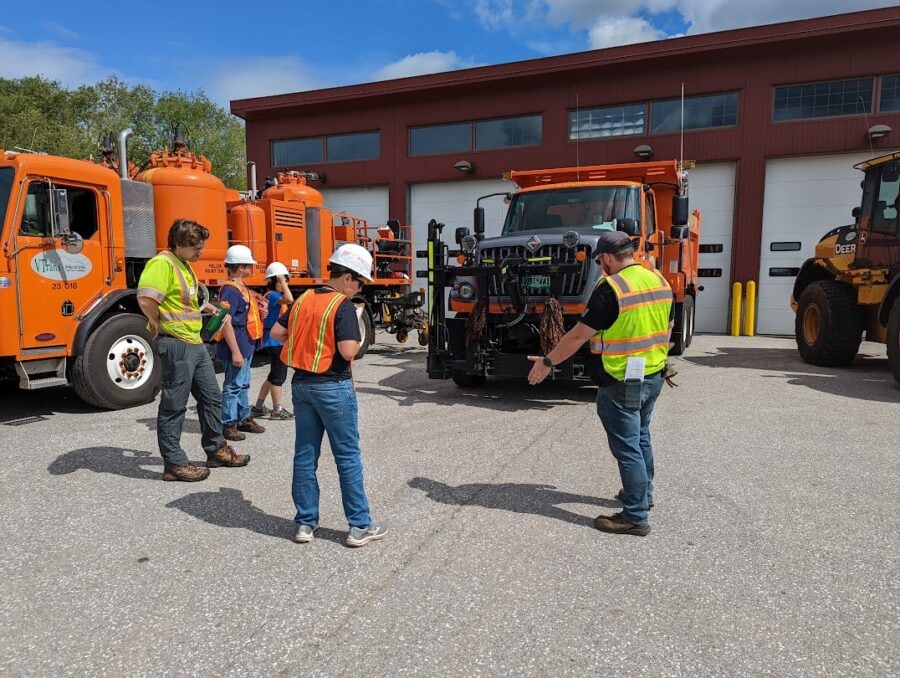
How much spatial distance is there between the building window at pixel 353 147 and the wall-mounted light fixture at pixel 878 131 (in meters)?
12.3

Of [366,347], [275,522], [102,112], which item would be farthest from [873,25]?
[102,112]

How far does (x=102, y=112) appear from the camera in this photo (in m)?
38.9

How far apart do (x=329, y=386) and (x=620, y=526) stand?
1877mm

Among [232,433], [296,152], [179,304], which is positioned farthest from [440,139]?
[179,304]

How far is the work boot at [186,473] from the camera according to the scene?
459 cm

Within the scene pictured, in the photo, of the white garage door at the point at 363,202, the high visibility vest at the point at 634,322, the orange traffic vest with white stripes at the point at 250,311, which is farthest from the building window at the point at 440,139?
the high visibility vest at the point at 634,322

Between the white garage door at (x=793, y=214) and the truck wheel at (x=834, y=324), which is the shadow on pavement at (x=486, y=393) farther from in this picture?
the white garage door at (x=793, y=214)

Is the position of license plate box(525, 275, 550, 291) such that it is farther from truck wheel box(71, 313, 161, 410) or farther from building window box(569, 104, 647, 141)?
building window box(569, 104, 647, 141)

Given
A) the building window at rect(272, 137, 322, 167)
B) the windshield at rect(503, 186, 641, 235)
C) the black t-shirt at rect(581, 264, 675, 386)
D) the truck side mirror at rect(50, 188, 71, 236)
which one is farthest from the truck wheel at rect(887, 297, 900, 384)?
the building window at rect(272, 137, 322, 167)

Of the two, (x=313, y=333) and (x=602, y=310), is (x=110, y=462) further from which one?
(x=602, y=310)

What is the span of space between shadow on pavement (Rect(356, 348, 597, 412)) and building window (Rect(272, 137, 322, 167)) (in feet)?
40.1

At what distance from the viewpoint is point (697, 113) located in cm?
1538

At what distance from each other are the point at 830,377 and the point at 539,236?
4.99 meters

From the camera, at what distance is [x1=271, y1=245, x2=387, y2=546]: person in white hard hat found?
343 centimetres
